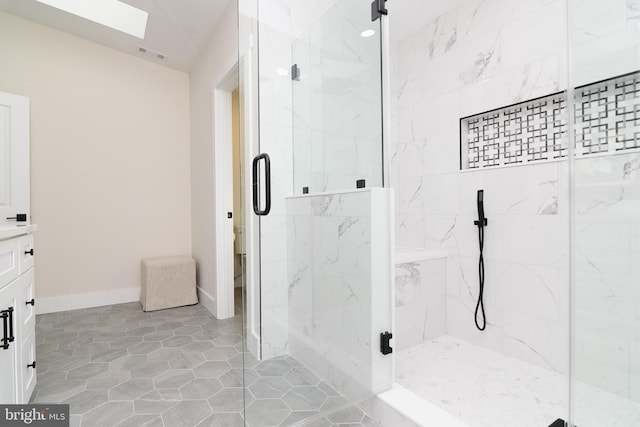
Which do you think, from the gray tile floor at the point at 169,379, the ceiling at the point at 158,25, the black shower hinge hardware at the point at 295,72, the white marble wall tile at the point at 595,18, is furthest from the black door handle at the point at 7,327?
the ceiling at the point at 158,25

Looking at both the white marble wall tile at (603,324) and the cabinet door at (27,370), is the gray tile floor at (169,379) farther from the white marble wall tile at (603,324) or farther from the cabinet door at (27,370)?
the white marble wall tile at (603,324)

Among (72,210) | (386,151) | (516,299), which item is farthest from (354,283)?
(72,210)

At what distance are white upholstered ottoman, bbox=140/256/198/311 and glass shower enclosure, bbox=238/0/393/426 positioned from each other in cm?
175

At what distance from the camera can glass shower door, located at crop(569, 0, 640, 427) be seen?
1041 millimetres

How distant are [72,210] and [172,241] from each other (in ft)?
3.15

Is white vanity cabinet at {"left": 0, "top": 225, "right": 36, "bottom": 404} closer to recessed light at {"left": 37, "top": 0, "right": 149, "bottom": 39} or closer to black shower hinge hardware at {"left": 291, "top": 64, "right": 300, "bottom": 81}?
black shower hinge hardware at {"left": 291, "top": 64, "right": 300, "bottom": 81}

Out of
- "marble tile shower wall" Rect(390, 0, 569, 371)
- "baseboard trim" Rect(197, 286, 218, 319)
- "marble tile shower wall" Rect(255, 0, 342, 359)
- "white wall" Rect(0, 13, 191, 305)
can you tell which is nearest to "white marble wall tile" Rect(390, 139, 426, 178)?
"marble tile shower wall" Rect(390, 0, 569, 371)

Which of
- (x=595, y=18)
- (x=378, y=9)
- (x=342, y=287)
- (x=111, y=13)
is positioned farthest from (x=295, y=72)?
(x=111, y=13)

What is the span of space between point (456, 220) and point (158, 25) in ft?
9.97

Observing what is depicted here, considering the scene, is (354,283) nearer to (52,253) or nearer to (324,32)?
(324,32)

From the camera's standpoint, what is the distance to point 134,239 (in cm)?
339

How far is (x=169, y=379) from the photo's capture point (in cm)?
175

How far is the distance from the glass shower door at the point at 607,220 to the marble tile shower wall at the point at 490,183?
0.83 m

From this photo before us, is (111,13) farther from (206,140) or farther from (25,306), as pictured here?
(25,306)
